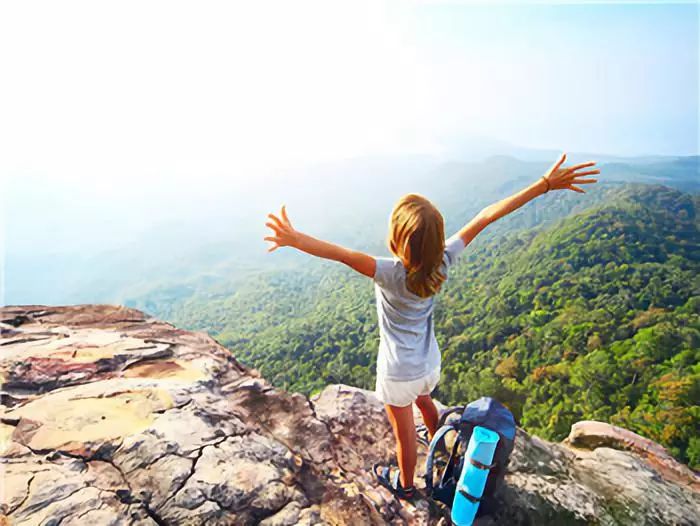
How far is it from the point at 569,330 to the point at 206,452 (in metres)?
12.4

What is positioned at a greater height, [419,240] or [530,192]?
[530,192]

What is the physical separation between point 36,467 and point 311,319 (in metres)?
23.8

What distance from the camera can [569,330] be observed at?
12.7 metres

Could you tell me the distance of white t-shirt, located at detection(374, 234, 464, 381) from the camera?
2.65 metres

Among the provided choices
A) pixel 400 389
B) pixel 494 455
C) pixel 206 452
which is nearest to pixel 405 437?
pixel 400 389

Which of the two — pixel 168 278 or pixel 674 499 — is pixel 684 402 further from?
pixel 168 278


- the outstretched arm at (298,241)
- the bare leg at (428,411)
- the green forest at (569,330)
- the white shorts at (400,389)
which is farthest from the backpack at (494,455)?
the green forest at (569,330)

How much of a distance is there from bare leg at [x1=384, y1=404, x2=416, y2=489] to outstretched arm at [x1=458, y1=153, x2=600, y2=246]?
1.20 m

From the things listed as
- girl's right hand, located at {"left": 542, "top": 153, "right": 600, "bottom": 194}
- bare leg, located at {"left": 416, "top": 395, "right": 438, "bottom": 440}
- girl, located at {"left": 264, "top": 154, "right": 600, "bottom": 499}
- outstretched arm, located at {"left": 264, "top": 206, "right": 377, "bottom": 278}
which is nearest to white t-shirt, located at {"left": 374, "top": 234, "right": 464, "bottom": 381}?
girl, located at {"left": 264, "top": 154, "right": 600, "bottom": 499}

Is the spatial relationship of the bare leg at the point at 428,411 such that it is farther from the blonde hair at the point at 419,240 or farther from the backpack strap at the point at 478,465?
the blonde hair at the point at 419,240

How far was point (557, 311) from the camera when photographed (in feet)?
47.3

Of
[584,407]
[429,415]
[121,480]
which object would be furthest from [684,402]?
[121,480]

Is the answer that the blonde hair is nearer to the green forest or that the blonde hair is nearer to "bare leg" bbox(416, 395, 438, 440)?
"bare leg" bbox(416, 395, 438, 440)

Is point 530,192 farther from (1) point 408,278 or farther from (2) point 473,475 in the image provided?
(2) point 473,475
